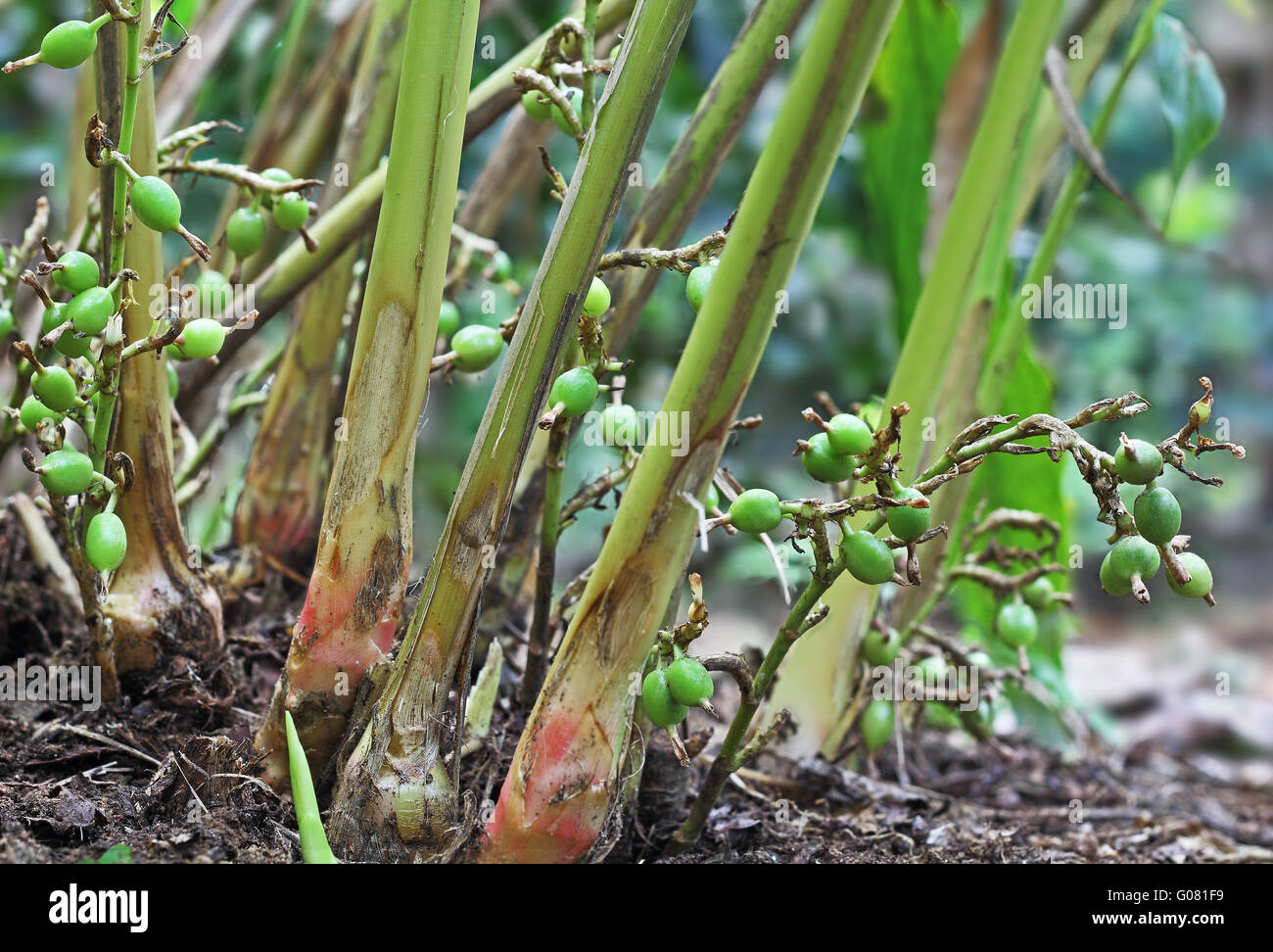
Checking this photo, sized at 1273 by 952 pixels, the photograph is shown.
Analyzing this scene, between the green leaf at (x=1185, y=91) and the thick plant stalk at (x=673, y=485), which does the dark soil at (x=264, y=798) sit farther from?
the green leaf at (x=1185, y=91)

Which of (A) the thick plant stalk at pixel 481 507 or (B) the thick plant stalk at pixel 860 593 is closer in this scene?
(A) the thick plant stalk at pixel 481 507

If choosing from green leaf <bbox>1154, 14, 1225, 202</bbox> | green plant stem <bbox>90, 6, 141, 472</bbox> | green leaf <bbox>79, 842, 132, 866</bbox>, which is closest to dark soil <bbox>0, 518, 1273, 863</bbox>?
green leaf <bbox>79, 842, 132, 866</bbox>

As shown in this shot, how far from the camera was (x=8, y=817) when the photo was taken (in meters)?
0.46

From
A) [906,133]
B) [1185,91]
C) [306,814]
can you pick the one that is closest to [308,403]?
[306,814]

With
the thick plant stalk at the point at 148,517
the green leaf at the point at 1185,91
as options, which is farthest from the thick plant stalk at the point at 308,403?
the green leaf at the point at 1185,91

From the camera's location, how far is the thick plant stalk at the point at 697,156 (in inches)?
22.6

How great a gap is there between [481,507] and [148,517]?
0.75 ft

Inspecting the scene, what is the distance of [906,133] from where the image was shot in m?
0.91

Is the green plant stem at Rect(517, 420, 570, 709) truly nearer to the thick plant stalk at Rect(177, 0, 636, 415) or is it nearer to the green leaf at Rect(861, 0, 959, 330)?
the thick plant stalk at Rect(177, 0, 636, 415)

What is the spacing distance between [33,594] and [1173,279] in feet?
8.12

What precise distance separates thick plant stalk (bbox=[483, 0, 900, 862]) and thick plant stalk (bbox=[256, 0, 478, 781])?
10cm

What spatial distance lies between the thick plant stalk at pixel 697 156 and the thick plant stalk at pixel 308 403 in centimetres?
23

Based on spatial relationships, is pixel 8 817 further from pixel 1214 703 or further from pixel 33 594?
pixel 1214 703
